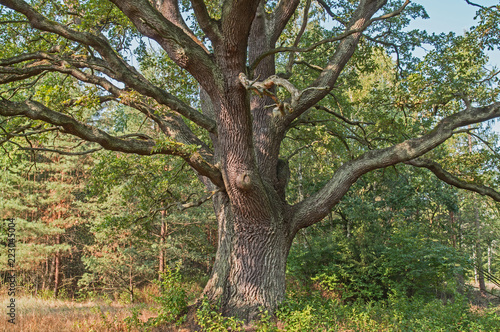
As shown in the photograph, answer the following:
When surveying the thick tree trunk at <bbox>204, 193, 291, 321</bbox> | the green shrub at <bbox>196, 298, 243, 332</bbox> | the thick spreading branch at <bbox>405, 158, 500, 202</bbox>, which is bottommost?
the green shrub at <bbox>196, 298, 243, 332</bbox>

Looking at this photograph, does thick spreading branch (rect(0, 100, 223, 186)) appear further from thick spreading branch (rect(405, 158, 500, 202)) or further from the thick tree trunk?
thick spreading branch (rect(405, 158, 500, 202))

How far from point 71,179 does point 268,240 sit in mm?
14105

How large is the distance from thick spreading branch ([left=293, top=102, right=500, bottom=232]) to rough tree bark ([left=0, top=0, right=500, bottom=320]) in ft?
0.06

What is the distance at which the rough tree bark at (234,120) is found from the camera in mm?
4867

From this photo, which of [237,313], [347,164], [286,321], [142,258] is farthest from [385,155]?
[142,258]

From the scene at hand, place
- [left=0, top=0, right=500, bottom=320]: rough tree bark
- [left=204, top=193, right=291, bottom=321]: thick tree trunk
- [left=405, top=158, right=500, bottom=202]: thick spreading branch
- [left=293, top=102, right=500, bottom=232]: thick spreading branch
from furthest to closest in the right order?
[left=405, top=158, right=500, bottom=202]: thick spreading branch
[left=293, top=102, right=500, bottom=232]: thick spreading branch
[left=204, top=193, right=291, bottom=321]: thick tree trunk
[left=0, top=0, right=500, bottom=320]: rough tree bark

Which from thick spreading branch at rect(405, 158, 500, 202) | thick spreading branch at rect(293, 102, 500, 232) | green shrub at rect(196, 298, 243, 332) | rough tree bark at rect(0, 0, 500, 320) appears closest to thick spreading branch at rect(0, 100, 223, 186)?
rough tree bark at rect(0, 0, 500, 320)

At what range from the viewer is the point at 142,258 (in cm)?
1705

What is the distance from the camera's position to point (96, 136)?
5.01 meters

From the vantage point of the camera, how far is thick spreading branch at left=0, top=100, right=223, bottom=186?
15.0ft

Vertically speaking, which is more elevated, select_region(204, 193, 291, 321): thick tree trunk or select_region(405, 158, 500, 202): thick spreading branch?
select_region(405, 158, 500, 202): thick spreading branch

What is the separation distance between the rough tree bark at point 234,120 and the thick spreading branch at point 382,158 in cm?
2

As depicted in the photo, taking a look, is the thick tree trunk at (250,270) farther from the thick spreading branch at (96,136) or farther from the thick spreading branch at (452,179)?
the thick spreading branch at (452,179)

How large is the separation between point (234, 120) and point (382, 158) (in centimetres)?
289
